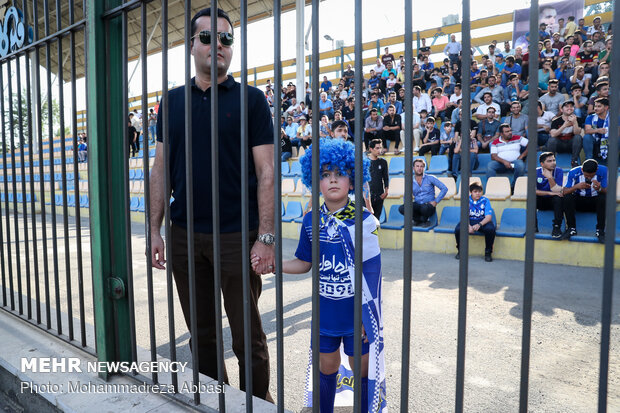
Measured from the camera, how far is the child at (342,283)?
1827 millimetres

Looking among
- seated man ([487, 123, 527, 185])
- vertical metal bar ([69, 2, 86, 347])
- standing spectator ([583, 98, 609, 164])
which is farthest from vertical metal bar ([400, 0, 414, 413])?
seated man ([487, 123, 527, 185])

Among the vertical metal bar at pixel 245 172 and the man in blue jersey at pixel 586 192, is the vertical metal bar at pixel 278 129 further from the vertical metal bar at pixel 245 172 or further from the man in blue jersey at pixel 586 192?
the man in blue jersey at pixel 586 192

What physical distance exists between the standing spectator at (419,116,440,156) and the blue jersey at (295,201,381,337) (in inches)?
306

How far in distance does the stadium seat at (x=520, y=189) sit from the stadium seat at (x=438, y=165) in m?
1.68

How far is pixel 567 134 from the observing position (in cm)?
733

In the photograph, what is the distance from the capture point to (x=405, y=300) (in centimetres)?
109

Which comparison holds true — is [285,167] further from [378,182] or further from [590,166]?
[590,166]

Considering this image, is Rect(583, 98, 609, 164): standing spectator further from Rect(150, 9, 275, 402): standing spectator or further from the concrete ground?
Rect(150, 9, 275, 402): standing spectator

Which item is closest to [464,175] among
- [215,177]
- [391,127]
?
[215,177]

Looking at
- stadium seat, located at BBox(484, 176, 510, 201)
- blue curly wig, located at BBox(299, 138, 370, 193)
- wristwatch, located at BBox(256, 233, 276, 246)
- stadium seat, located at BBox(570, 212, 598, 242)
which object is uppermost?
blue curly wig, located at BBox(299, 138, 370, 193)

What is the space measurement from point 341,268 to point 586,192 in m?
5.51

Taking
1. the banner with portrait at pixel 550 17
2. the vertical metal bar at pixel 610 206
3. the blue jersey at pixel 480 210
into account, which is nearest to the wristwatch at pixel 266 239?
the vertical metal bar at pixel 610 206

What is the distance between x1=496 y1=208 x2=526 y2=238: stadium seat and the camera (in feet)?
20.9

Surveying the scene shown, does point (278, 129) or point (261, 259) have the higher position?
point (278, 129)
